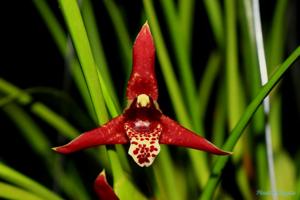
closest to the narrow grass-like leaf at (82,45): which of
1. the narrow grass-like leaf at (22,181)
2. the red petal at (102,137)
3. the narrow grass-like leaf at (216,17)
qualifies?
the red petal at (102,137)

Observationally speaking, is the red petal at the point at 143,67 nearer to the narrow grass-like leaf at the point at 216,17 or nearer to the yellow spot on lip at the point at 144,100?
the yellow spot on lip at the point at 144,100

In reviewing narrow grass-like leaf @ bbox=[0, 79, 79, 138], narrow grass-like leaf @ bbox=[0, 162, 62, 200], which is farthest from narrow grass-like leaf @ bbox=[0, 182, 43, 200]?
narrow grass-like leaf @ bbox=[0, 79, 79, 138]

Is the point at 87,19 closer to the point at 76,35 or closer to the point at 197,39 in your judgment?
the point at 76,35

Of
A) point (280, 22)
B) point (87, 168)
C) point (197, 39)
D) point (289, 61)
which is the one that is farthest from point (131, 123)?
point (197, 39)

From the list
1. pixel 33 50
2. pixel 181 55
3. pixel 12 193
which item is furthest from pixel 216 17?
pixel 33 50

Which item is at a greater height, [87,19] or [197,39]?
[87,19]

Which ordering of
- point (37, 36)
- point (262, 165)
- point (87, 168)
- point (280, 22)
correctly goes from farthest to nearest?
point (37, 36)
point (87, 168)
point (280, 22)
point (262, 165)

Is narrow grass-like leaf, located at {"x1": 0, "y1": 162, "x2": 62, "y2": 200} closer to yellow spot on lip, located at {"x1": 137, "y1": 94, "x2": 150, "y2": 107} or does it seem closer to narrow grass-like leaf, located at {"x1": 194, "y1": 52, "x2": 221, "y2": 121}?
yellow spot on lip, located at {"x1": 137, "y1": 94, "x2": 150, "y2": 107}
